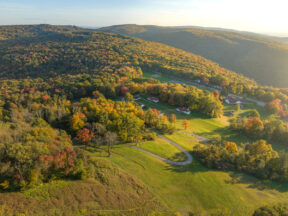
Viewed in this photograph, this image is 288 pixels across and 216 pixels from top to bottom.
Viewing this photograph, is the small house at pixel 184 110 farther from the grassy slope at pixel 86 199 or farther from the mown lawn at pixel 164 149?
the grassy slope at pixel 86 199

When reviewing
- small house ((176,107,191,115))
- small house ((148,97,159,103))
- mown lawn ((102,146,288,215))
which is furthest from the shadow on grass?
small house ((148,97,159,103))

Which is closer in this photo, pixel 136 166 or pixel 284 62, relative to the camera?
pixel 136 166

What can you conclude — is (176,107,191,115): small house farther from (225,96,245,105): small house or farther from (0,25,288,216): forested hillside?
(225,96,245,105): small house

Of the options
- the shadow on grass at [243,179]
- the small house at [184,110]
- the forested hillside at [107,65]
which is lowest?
the shadow on grass at [243,179]

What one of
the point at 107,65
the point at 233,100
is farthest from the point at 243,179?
the point at 107,65

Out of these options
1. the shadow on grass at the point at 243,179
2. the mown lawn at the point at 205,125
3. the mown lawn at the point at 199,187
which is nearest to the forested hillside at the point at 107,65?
the mown lawn at the point at 205,125

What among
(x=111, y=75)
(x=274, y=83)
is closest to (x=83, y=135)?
(x=111, y=75)

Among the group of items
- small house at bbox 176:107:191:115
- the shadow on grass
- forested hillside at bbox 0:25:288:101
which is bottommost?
the shadow on grass

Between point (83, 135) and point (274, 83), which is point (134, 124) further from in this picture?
point (274, 83)
